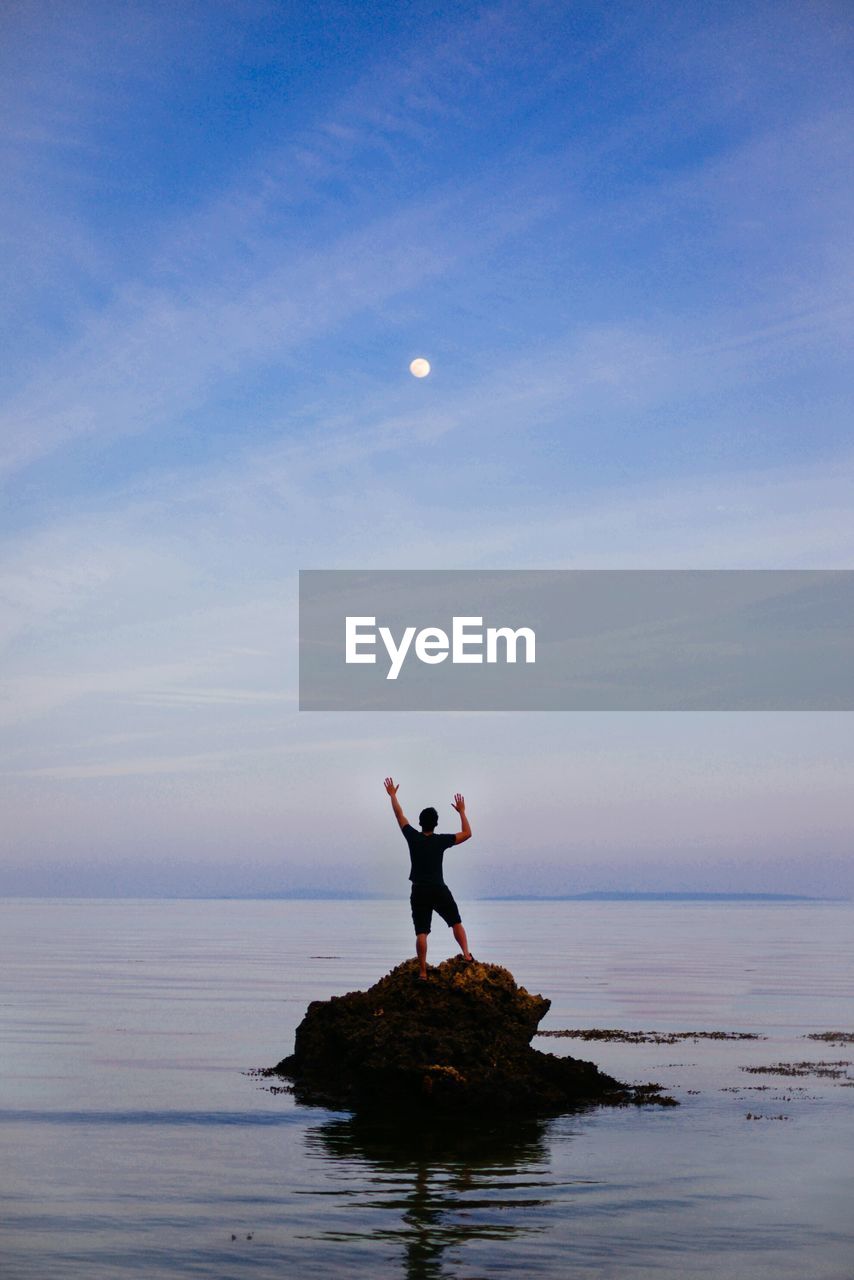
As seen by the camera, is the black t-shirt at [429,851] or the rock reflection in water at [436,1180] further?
the black t-shirt at [429,851]

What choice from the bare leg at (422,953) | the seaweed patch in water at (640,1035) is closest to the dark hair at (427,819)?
the bare leg at (422,953)

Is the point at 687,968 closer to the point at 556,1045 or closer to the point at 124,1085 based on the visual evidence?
the point at 556,1045

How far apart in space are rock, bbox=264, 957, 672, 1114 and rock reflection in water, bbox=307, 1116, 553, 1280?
72cm

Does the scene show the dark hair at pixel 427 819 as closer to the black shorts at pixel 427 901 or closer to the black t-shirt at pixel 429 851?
the black t-shirt at pixel 429 851

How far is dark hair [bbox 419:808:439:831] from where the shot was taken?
74.4 feet

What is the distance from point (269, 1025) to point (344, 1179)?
60.4 ft

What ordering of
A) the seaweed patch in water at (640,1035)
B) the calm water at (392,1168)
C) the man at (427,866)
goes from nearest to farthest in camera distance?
the calm water at (392,1168)
the man at (427,866)
the seaweed patch in water at (640,1035)

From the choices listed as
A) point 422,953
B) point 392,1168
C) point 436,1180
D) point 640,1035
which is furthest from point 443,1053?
point 640,1035

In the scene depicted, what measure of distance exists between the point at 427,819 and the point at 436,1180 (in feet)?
24.4

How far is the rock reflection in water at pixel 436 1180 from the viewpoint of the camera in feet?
44.4

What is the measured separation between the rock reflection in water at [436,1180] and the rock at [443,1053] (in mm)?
722

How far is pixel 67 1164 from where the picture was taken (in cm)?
1745

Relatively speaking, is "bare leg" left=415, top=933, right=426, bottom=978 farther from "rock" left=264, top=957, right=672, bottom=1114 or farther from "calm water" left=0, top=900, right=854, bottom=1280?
"calm water" left=0, top=900, right=854, bottom=1280

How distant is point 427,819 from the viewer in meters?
22.7
